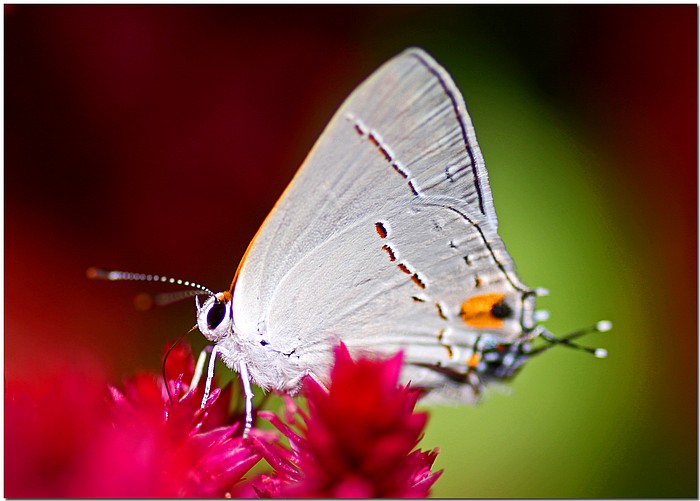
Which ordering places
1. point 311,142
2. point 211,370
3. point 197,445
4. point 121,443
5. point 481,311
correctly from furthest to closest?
1. point 311,142
2. point 481,311
3. point 211,370
4. point 197,445
5. point 121,443

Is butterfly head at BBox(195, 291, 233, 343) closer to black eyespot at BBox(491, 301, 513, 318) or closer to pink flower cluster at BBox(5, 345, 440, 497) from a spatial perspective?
pink flower cluster at BBox(5, 345, 440, 497)

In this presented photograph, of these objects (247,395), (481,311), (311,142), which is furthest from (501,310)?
(311,142)

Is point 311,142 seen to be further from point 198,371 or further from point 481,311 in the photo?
point 198,371

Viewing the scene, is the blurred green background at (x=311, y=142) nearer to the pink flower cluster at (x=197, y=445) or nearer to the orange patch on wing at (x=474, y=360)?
the orange patch on wing at (x=474, y=360)

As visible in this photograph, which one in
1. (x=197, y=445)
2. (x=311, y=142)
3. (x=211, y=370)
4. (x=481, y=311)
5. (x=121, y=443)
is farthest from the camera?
(x=311, y=142)

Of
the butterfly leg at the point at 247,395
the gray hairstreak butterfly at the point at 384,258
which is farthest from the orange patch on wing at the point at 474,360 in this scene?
the butterfly leg at the point at 247,395

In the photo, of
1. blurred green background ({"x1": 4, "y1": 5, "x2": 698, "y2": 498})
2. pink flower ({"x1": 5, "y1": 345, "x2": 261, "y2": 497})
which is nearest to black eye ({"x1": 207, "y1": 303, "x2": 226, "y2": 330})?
pink flower ({"x1": 5, "y1": 345, "x2": 261, "y2": 497})
